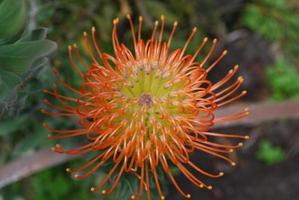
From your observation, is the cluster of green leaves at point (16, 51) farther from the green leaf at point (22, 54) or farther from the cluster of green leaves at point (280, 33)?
the cluster of green leaves at point (280, 33)

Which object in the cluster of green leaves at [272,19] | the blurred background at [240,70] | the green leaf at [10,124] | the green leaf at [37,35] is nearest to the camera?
the green leaf at [37,35]

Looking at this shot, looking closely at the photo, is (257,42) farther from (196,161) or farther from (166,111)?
(166,111)

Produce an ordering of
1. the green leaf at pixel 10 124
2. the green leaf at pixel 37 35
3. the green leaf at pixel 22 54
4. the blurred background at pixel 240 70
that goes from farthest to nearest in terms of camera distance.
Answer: the blurred background at pixel 240 70 < the green leaf at pixel 10 124 < the green leaf at pixel 37 35 < the green leaf at pixel 22 54

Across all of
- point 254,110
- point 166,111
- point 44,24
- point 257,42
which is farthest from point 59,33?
point 257,42

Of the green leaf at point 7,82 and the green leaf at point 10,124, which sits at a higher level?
the green leaf at point 7,82

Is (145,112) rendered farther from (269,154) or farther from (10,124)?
(269,154)

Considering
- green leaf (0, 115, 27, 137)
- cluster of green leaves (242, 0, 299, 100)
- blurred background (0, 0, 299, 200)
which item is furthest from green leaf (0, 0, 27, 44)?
cluster of green leaves (242, 0, 299, 100)

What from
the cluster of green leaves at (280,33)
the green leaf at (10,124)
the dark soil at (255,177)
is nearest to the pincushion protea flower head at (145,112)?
the green leaf at (10,124)

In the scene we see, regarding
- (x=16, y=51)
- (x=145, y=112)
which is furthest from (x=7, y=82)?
(x=145, y=112)
